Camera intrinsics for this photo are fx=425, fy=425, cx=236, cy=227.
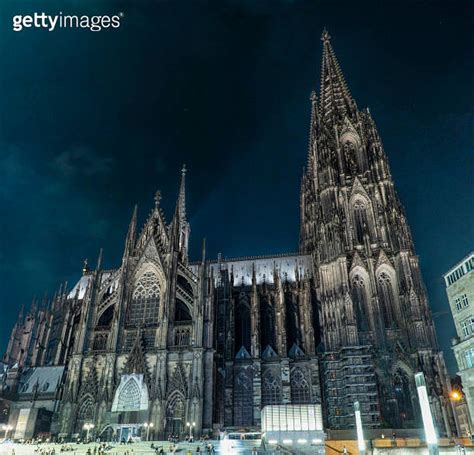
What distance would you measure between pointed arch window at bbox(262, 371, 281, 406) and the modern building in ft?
58.5

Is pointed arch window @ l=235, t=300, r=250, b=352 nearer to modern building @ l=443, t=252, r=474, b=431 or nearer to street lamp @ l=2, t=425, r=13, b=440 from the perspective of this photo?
modern building @ l=443, t=252, r=474, b=431

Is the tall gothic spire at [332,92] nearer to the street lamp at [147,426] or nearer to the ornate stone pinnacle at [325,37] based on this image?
the ornate stone pinnacle at [325,37]

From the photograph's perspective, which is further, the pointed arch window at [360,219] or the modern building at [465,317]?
the pointed arch window at [360,219]

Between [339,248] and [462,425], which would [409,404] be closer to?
[462,425]

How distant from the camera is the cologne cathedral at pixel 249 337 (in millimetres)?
39562

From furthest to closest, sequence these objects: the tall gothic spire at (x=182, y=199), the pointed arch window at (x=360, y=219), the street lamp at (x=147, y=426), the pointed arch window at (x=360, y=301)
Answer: the tall gothic spire at (x=182, y=199) < the pointed arch window at (x=360, y=219) < the pointed arch window at (x=360, y=301) < the street lamp at (x=147, y=426)

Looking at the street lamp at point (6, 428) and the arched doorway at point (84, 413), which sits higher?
the arched doorway at point (84, 413)

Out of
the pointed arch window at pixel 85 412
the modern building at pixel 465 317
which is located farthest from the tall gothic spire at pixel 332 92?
A: the pointed arch window at pixel 85 412

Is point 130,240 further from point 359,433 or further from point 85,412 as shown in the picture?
point 359,433

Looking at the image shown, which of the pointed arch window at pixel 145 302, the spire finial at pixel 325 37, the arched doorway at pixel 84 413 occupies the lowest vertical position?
the arched doorway at pixel 84 413

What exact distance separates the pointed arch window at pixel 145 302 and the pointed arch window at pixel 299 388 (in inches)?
625

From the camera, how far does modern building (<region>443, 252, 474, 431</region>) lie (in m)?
33.6

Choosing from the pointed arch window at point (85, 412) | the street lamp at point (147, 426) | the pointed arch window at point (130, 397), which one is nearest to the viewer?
the street lamp at point (147, 426)

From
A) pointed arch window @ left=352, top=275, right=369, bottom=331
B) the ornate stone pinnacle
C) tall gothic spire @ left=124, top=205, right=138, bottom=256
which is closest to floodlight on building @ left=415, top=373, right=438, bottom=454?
pointed arch window @ left=352, top=275, right=369, bottom=331
